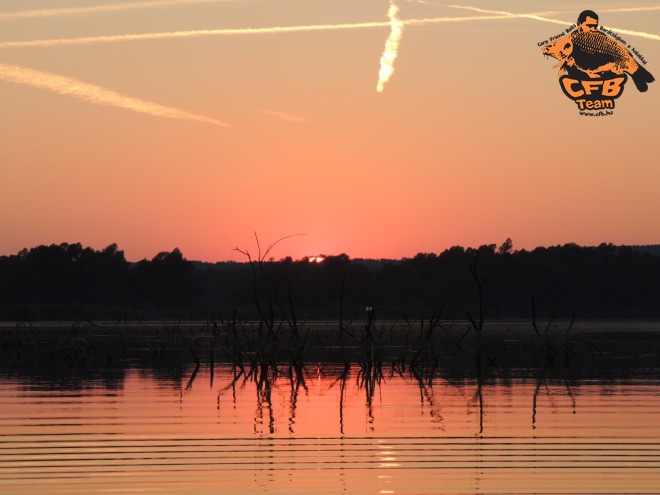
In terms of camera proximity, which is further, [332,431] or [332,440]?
[332,431]

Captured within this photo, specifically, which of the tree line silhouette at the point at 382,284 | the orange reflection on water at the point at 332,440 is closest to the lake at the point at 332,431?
the orange reflection on water at the point at 332,440

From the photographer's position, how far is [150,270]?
18012cm

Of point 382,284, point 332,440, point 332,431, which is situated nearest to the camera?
point 332,440

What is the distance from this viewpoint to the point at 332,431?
21.1 meters

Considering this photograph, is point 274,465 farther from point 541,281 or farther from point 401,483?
point 541,281

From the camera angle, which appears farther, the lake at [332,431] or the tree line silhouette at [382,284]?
the tree line silhouette at [382,284]

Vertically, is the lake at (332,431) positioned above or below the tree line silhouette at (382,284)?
below

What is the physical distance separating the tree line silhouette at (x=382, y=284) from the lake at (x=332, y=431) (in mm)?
126509

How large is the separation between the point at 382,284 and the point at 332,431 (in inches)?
6212

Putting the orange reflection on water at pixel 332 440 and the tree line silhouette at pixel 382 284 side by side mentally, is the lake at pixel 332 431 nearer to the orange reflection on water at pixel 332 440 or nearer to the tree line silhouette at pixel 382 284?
the orange reflection on water at pixel 332 440

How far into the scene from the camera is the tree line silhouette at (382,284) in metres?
169

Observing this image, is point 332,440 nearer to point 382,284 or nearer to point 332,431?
point 332,431

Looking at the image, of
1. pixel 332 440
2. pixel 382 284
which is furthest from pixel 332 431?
pixel 382 284

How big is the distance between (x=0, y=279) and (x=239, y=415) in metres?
153
